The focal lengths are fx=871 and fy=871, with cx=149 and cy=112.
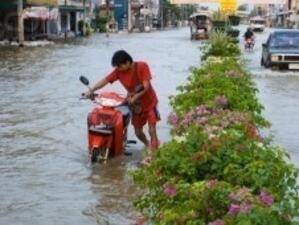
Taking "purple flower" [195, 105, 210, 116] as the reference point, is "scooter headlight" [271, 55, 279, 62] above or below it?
below

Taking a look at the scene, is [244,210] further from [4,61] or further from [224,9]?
[224,9]

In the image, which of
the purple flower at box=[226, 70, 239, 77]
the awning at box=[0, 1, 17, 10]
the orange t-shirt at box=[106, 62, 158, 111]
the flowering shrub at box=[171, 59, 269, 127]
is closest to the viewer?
the flowering shrub at box=[171, 59, 269, 127]

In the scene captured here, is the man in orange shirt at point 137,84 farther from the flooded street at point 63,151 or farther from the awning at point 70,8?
the awning at point 70,8

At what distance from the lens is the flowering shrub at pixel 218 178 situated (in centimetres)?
453

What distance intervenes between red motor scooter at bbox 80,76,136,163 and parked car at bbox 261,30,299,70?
17.9 m

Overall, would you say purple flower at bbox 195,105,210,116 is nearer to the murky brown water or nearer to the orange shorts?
the murky brown water

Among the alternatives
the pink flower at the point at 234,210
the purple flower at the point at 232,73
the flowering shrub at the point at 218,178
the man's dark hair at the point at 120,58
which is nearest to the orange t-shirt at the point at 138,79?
the man's dark hair at the point at 120,58

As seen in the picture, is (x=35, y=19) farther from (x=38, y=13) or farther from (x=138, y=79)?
(x=138, y=79)

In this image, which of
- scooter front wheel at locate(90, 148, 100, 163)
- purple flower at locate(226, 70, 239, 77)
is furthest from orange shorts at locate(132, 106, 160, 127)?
purple flower at locate(226, 70, 239, 77)

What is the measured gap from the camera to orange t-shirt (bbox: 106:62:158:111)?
10086 millimetres

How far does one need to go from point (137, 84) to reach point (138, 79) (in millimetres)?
63

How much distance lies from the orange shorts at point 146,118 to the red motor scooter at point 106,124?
24 centimetres

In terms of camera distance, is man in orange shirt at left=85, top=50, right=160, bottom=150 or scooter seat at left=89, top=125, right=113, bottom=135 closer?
man in orange shirt at left=85, top=50, right=160, bottom=150

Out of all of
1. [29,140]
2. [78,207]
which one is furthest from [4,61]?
[78,207]
